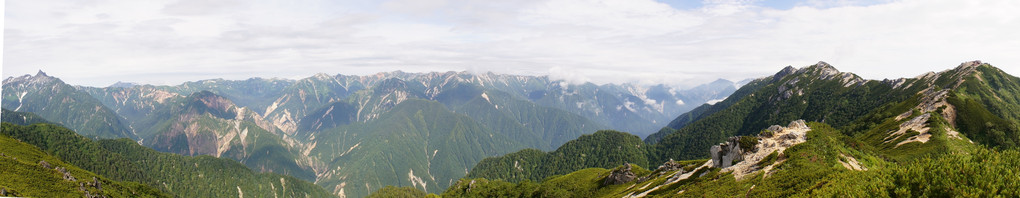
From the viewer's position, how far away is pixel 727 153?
82.6 metres

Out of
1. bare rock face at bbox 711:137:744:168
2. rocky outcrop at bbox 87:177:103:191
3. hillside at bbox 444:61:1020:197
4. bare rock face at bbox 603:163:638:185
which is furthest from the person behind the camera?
rocky outcrop at bbox 87:177:103:191

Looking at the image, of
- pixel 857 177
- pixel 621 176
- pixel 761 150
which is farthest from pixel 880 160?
pixel 621 176

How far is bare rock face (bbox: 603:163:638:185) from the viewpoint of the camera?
13288cm

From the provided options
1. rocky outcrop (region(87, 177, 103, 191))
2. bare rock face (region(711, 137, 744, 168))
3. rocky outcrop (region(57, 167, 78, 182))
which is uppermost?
bare rock face (region(711, 137, 744, 168))

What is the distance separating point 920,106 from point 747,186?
133797 mm

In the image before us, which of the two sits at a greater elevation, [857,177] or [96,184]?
[857,177]

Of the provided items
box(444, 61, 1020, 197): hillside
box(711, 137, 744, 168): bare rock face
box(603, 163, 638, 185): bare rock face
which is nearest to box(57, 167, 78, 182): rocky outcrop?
box(444, 61, 1020, 197): hillside

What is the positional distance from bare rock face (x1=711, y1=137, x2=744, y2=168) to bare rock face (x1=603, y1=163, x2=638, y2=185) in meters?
47.1

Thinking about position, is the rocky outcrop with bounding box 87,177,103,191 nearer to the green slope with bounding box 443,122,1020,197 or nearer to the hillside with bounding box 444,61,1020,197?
the hillside with bounding box 444,61,1020,197

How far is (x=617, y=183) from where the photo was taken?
448 ft

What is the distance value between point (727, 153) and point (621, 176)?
5617 cm

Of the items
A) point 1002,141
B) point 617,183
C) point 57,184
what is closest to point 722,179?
point 617,183

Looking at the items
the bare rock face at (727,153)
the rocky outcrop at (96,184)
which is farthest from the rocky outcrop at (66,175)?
the bare rock face at (727,153)

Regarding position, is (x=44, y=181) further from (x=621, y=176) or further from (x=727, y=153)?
(x=727, y=153)
